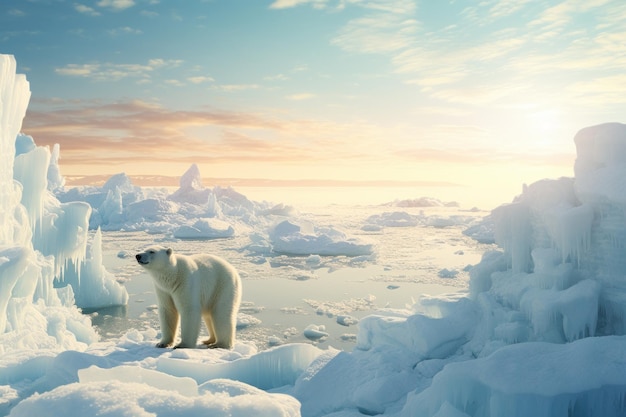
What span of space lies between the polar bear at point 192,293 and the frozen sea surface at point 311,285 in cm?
349

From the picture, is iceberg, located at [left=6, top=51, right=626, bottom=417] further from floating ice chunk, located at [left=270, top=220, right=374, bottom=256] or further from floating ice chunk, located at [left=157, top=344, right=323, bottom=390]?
floating ice chunk, located at [left=270, top=220, right=374, bottom=256]

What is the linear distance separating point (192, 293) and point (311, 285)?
12.7m

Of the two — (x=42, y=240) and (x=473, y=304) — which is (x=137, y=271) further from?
(x=473, y=304)

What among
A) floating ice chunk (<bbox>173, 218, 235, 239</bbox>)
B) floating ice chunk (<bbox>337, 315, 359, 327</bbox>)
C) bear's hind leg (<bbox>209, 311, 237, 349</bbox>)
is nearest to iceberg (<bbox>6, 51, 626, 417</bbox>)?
bear's hind leg (<bbox>209, 311, 237, 349</bbox>)

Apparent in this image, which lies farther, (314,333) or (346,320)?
(346,320)

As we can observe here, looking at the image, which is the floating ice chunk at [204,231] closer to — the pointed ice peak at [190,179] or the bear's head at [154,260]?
the pointed ice peak at [190,179]

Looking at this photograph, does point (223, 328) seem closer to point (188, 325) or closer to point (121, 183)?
point (188, 325)

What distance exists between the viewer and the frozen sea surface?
12828 millimetres

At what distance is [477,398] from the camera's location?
4.26 m

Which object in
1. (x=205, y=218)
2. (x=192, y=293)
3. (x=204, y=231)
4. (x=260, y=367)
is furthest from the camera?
(x=205, y=218)

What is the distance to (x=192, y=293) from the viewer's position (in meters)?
6.60

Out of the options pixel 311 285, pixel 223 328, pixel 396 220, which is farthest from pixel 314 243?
pixel 396 220

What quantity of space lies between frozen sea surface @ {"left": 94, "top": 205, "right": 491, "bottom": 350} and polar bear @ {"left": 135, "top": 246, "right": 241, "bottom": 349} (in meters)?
3.49

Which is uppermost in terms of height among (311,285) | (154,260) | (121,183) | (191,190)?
(121,183)
